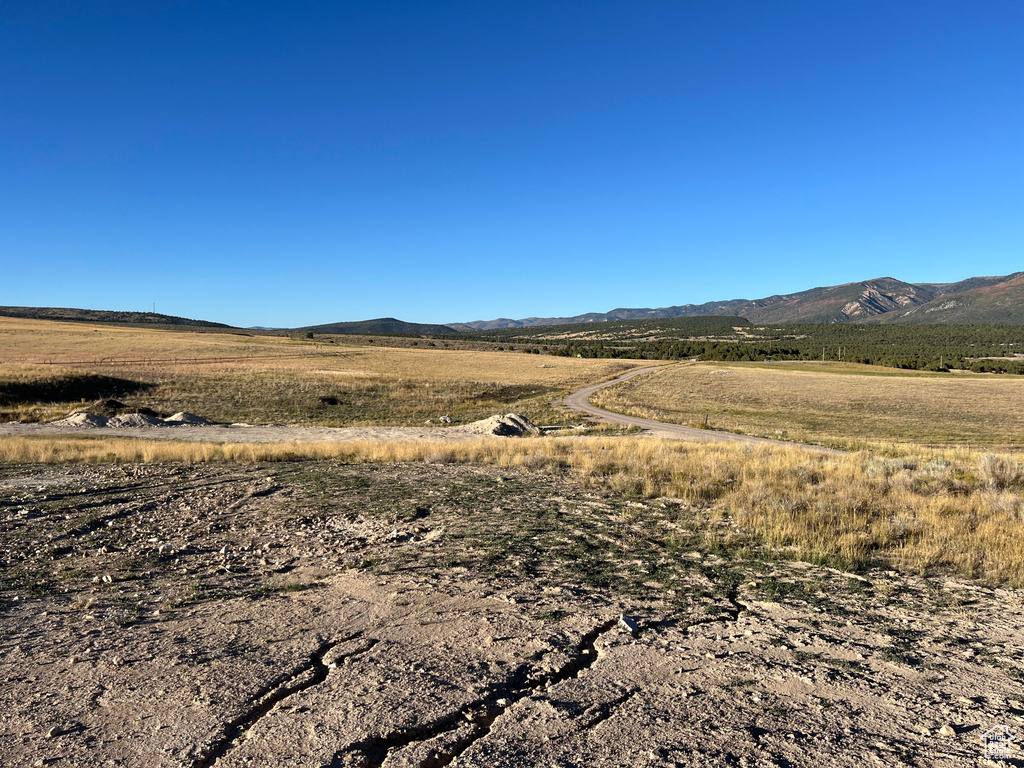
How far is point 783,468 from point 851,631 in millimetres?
Answer: 10358

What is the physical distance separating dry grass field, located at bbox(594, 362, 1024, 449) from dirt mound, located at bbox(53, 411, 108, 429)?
34166 mm

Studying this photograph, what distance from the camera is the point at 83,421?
31.8 m

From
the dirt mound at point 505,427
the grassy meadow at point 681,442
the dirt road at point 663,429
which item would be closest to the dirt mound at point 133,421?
the grassy meadow at point 681,442

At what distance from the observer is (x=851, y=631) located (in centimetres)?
613

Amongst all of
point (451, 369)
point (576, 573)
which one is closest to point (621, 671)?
point (576, 573)

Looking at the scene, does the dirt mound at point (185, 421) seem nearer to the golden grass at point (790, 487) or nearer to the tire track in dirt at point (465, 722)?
the golden grass at point (790, 487)

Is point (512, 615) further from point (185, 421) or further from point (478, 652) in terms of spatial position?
point (185, 421)

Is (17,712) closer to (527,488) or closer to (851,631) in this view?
(851,631)

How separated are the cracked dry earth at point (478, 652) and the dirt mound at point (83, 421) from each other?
1028 inches

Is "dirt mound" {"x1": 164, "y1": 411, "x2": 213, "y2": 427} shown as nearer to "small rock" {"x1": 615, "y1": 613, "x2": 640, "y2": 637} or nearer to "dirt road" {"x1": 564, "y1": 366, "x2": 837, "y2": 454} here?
"dirt road" {"x1": 564, "y1": 366, "x2": 837, "y2": 454}

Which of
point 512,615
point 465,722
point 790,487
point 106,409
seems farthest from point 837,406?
point 106,409

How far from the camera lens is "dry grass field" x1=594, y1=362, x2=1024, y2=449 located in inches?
1379

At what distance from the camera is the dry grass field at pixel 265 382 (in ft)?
139

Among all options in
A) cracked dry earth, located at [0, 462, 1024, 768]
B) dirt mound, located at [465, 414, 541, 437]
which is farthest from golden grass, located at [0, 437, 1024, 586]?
dirt mound, located at [465, 414, 541, 437]
